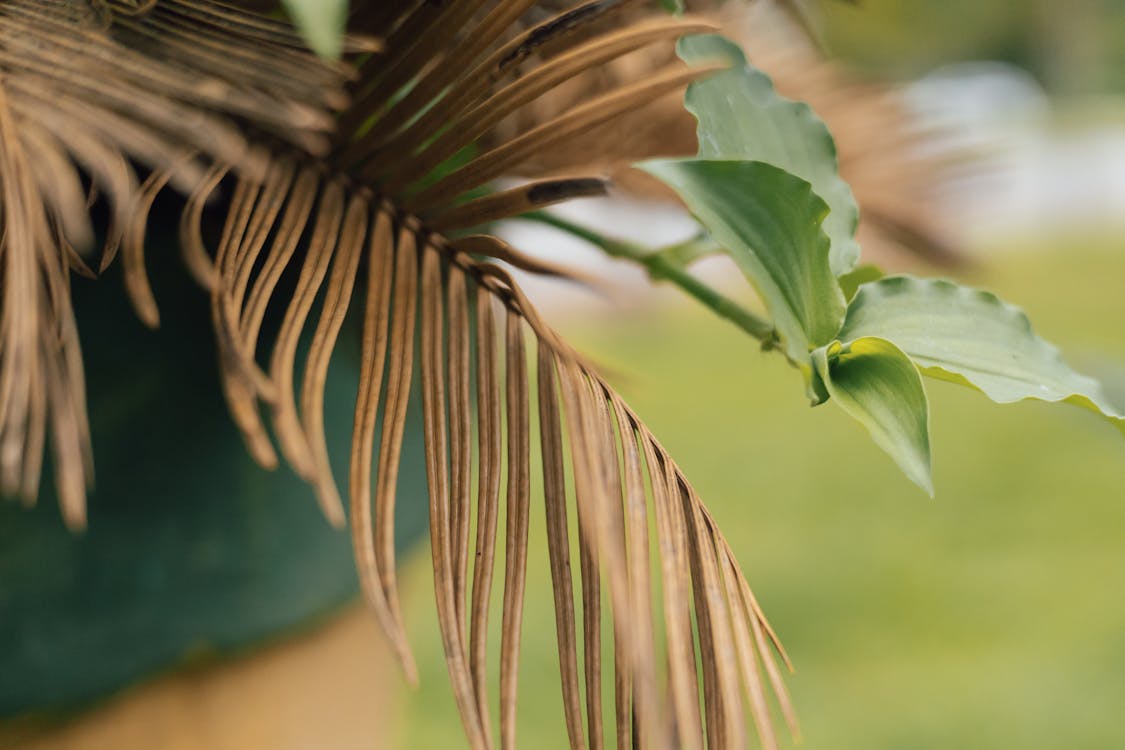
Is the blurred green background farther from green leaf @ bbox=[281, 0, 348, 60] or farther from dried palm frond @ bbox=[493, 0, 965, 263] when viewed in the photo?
green leaf @ bbox=[281, 0, 348, 60]

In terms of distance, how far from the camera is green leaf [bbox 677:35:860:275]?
274 millimetres

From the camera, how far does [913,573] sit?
1.44m

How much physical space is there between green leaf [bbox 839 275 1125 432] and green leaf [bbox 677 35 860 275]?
0.6 inches

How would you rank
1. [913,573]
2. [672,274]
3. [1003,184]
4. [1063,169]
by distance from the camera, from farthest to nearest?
1. [1063,169]
2. [913,573]
3. [1003,184]
4. [672,274]

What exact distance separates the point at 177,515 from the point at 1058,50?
24.3 ft

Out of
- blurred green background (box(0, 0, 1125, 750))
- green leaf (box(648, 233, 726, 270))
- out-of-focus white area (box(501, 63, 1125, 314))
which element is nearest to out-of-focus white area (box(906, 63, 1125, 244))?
out-of-focus white area (box(501, 63, 1125, 314))

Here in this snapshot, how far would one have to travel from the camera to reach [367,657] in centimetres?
46

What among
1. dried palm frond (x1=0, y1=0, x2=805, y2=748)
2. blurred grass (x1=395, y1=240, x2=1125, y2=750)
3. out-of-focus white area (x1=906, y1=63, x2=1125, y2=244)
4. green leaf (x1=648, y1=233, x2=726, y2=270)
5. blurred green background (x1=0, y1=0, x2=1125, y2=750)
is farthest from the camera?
out-of-focus white area (x1=906, y1=63, x2=1125, y2=244)

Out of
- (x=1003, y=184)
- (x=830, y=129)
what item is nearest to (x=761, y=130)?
(x=830, y=129)

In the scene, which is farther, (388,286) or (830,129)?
(830,129)

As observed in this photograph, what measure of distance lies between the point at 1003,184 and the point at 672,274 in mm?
392

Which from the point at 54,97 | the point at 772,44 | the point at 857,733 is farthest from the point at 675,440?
the point at 54,97

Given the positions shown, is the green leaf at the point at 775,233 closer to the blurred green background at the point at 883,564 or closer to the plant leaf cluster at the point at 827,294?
the plant leaf cluster at the point at 827,294

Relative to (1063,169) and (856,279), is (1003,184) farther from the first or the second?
(1063,169)
